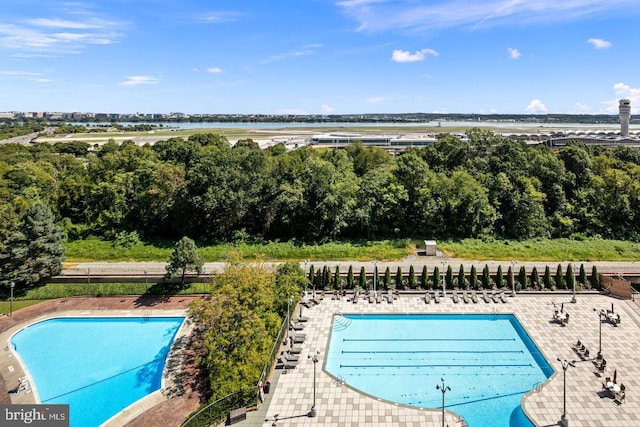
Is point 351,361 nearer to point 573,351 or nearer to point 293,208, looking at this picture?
point 573,351

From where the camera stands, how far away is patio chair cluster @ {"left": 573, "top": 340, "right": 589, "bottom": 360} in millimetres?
21911

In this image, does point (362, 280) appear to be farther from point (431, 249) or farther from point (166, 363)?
point (166, 363)

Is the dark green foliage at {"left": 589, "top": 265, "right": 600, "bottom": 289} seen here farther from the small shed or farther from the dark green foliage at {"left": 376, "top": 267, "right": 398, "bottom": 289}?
the dark green foliage at {"left": 376, "top": 267, "right": 398, "bottom": 289}

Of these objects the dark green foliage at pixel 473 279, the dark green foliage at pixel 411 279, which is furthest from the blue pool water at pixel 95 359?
the dark green foliage at pixel 473 279

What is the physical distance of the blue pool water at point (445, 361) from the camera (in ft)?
63.0

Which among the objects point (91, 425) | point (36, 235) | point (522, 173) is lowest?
point (91, 425)

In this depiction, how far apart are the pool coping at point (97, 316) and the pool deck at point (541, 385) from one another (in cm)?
543

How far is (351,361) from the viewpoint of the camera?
23.0m

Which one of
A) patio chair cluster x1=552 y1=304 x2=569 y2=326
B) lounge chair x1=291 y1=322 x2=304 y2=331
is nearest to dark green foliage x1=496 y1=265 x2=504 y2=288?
patio chair cluster x1=552 y1=304 x2=569 y2=326

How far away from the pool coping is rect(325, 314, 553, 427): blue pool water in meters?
9.09

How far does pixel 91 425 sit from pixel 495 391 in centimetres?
1921

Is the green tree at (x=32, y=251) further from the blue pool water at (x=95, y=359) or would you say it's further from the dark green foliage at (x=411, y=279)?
the dark green foliage at (x=411, y=279)

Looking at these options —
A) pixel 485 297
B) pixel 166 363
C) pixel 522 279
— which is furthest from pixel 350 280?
pixel 166 363

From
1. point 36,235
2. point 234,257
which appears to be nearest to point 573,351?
point 234,257
